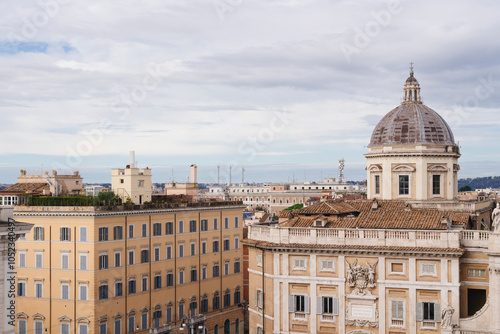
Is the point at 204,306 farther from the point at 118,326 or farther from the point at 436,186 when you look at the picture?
the point at 436,186

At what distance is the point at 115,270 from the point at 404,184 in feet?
85.8

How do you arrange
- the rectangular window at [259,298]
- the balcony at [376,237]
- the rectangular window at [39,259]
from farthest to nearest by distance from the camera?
1. the rectangular window at [39,259]
2. the rectangular window at [259,298]
3. the balcony at [376,237]

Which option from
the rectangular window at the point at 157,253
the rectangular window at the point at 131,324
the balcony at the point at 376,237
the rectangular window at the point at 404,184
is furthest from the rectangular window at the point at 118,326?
the rectangular window at the point at 404,184

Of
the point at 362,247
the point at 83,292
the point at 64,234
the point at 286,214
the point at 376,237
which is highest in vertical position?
the point at 286,214

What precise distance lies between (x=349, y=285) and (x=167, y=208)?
2552cm

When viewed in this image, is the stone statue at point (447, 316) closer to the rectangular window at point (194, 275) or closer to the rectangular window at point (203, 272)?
the rectangular window at point (194, 275)

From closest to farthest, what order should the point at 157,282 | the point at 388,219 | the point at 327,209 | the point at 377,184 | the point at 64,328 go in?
the point at 388,219, the point at 327,209, the point at 64,328, the point at 157,282, the point at 377,184

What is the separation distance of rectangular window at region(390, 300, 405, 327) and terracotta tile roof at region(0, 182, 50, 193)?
37.9 meters

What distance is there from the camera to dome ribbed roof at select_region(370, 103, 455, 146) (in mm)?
63656

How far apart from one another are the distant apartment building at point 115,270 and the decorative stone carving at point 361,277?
1383 centimetres

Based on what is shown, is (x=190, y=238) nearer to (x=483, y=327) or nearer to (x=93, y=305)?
(x=93, y=305)

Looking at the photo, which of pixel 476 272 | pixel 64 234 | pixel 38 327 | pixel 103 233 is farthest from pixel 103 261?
pixel 476 272

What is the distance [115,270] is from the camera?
2346 inches

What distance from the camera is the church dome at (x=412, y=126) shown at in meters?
63.7
